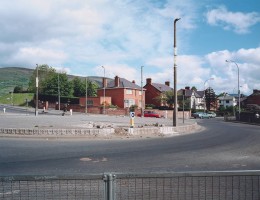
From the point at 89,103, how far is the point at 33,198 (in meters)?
72.4

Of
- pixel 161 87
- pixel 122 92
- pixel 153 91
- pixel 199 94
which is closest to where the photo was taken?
pixel 122 92

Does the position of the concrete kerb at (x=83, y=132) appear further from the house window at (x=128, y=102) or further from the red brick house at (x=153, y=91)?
the red brick house at (x=153, y=91)

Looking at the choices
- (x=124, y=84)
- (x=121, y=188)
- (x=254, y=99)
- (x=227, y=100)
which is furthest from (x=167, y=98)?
(x=121, y=188)

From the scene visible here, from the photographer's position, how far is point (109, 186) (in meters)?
4.22

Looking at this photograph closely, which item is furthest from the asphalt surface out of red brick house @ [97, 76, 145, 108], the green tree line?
the green tree line

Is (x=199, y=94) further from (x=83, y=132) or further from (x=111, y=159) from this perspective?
(x=111, y=159)

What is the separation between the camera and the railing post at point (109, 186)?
4.19 meters

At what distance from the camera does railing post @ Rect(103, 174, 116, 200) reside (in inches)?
165

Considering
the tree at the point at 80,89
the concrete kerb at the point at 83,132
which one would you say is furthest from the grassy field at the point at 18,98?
the concrete kerb at the point at 83,132

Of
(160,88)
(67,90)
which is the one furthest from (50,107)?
(160,88)

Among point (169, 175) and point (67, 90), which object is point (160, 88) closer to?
point (67, 90)

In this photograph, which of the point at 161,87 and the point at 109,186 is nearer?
the point at 109,186

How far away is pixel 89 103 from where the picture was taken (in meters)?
77.8

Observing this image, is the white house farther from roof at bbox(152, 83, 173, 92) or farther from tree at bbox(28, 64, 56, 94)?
tree at bbox(28, 64, 56, 94)
